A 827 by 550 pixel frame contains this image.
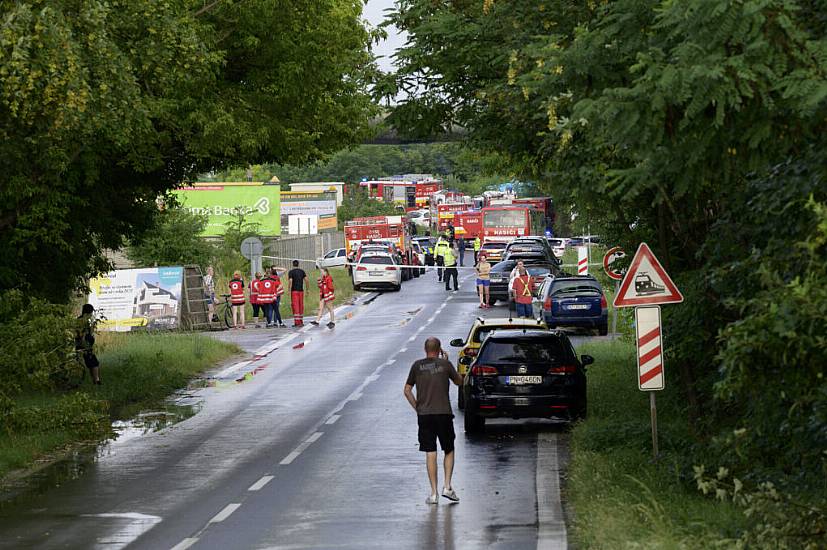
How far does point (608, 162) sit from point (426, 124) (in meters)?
4.82

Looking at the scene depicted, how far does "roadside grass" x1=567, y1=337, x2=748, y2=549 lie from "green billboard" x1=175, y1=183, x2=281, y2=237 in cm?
4457

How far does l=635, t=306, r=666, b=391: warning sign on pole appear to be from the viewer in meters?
15.5

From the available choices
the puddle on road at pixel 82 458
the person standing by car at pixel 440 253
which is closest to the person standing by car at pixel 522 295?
the puddle on road at pixel 82 458

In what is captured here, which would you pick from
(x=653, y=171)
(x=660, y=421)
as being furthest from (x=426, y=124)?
(x=653, y=171)

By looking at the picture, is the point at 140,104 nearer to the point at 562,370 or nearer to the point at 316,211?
the point at 562,370

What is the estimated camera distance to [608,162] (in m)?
15.5

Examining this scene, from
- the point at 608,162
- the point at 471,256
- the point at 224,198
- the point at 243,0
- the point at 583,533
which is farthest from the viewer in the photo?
the point at 471,256

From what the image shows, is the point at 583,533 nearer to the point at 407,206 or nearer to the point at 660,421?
the point at 660,421

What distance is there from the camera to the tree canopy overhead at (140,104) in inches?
605

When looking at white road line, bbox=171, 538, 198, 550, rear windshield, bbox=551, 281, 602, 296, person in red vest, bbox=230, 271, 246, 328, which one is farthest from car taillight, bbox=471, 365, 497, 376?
person in red vest, bbox=230, 271, 246, 328

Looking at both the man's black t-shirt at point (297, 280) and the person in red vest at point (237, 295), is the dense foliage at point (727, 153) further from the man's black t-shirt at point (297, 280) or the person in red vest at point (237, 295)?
the man's black t-shirt at point (297, 280)

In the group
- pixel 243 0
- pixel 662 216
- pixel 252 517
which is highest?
pixel 243 0

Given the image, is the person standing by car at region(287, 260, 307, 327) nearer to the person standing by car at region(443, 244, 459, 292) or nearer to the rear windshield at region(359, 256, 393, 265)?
the person standing by car at region(443, 244, 459, 292)

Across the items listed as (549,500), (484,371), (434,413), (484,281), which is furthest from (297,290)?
(549,500)
